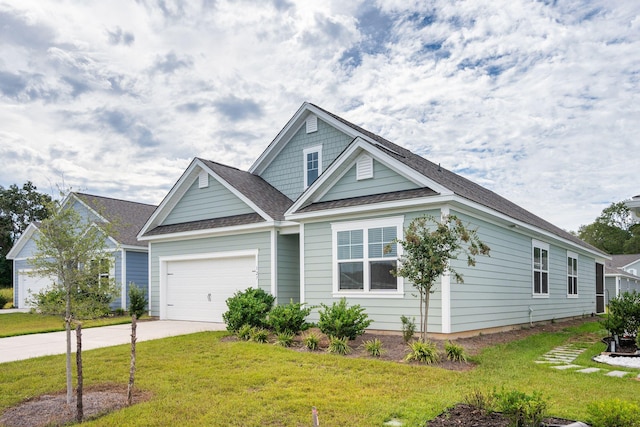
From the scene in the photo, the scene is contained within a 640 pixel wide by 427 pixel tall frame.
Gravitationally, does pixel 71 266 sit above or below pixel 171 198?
below

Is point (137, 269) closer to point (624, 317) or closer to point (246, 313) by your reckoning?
point (246, 313)

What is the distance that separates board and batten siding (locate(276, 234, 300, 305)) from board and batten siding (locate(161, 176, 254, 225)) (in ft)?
5.19

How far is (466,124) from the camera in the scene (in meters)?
17.1

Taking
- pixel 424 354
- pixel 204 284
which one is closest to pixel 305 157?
pixel 204 284

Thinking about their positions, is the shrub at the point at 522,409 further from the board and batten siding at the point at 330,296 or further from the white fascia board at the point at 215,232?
the white fascia board at the point at 215,232

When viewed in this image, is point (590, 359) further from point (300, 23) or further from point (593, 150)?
point (593, 150)

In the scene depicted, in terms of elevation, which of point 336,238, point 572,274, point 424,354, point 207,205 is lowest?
point 424,354

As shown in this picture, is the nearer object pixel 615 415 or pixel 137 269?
pixel 615 415

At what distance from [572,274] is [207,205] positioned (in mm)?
15037

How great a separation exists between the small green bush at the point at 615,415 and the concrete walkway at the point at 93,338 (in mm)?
10126

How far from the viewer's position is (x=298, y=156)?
17.0 meters

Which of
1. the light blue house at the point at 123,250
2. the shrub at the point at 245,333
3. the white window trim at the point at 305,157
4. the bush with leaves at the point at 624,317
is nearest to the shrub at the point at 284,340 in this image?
the shrub at the point at 245,333

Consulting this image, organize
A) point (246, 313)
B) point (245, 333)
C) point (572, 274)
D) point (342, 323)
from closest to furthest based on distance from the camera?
point (342, 323) < point (245, 333) < point (246, 313) < point (572, 274)

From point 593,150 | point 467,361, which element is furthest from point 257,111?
point 593,150
